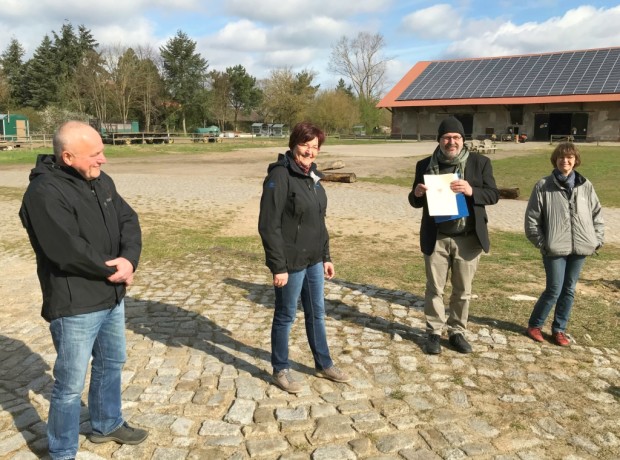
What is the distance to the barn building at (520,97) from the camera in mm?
41594

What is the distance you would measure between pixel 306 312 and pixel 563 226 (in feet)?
7.60

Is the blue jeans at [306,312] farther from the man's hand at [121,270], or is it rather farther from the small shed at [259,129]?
the small shed at [259,129]

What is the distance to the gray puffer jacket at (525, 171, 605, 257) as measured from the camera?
436 centimetres

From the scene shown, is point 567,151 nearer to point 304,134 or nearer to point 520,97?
point 304,134

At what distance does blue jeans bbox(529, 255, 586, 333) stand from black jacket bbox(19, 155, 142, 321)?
11.4 feet

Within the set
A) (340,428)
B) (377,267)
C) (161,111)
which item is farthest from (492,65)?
(340,428)

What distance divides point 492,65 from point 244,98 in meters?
37.5

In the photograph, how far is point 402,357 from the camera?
169 inches

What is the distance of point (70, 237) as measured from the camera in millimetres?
2453

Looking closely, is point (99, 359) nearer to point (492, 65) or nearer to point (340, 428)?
point (340, 428)

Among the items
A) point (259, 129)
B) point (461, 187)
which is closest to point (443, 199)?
point (461, 187)

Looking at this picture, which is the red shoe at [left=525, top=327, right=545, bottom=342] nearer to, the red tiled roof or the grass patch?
the grass patch

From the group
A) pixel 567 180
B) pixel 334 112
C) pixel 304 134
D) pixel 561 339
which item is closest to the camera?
pixel 304 134

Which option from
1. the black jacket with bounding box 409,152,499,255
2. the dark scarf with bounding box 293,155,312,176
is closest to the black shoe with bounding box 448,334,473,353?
the black jacket with bounding box 409,152,499,255
